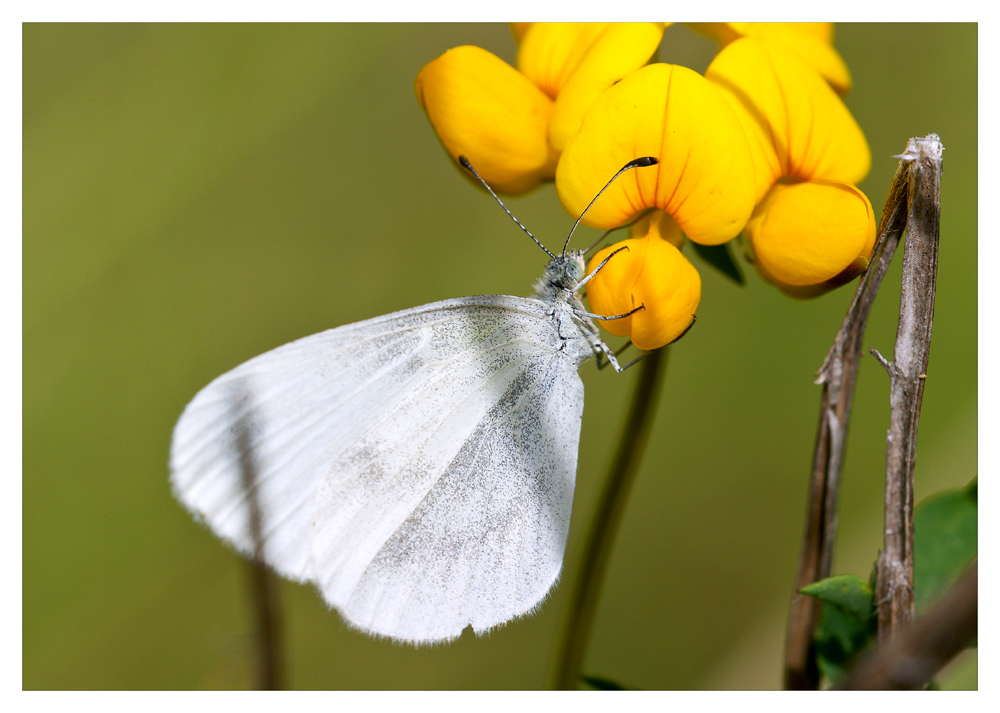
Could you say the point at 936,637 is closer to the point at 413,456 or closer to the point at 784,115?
the point at 784,115

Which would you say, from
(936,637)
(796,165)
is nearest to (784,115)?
(796,165)

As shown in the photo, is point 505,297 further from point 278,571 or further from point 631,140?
point 278,571

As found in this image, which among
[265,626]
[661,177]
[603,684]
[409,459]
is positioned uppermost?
[661,177]

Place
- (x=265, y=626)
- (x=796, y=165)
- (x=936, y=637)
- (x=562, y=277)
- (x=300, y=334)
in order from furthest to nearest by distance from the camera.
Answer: (x=300, y=334) < (x=562, y=277) < (x=796, y=165) < (x=265, y=626) < (x=936, y=637)

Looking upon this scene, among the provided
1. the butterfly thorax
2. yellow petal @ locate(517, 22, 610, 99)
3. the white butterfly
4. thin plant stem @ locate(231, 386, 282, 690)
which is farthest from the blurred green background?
thin plant stem @ locate(231, 386, 282, 690)

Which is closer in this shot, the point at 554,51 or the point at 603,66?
the point at 603,66

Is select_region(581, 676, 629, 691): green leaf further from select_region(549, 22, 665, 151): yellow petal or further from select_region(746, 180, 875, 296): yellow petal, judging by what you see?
select_region(549, 22, 665, 151): yellow petal

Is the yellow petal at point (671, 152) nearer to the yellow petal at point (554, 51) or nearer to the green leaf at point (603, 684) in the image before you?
the yellow petal at point (554, 51)

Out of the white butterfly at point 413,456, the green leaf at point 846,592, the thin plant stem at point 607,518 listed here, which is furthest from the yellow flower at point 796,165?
the green leaf at point 846,592
